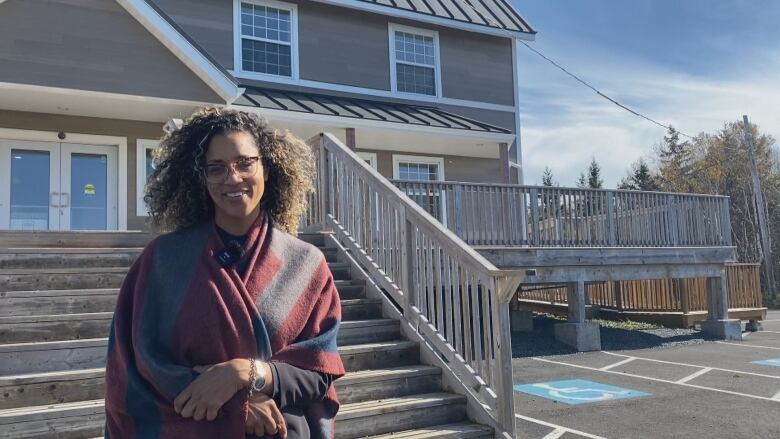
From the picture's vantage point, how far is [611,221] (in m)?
11.1

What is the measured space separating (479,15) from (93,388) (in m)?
12.8

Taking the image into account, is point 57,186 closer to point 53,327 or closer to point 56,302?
point 56,302


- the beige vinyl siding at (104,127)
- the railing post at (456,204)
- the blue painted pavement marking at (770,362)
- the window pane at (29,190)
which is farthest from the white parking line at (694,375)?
the window pane at (29,190)

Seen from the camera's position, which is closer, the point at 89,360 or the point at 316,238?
the point at 89,360

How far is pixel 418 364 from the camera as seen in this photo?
16.1 feet

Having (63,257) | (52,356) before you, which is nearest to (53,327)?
(52,356)

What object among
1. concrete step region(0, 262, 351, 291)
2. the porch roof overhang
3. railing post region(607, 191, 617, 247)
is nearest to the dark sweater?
concrete step region(0, 262, 351, 291)

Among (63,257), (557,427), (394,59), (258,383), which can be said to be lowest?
(557,427)

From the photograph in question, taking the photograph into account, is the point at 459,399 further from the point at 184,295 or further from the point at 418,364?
the point at 184,295

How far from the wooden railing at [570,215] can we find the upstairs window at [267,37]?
15.3 feet

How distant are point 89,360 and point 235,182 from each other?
2.73m

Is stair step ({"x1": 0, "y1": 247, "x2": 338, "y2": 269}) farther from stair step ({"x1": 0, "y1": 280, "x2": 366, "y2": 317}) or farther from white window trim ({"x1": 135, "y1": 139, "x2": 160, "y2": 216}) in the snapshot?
white window trim ({"x1": 135, "y1": 139, "x2": 160, "y2": 216})

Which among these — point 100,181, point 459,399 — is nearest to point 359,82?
point 100,181

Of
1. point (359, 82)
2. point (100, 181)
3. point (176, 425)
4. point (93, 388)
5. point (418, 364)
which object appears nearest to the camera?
point (176, 425)
